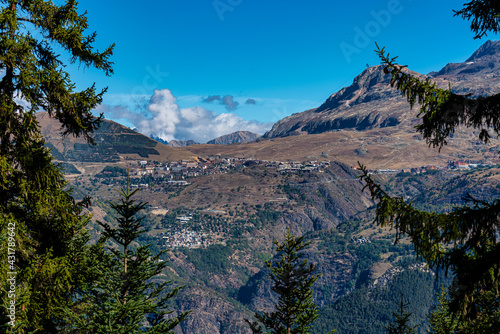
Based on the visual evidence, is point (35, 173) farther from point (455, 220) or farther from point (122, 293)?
point (455, 220)

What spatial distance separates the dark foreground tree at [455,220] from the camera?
312 inches

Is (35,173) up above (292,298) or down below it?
above

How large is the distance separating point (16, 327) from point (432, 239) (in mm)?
9929

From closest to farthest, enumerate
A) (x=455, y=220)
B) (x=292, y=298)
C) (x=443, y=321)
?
(x=455, y=220)
(x=292, y=298)
(x=443, y=321)

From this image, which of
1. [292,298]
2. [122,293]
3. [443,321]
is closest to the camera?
[122,293]

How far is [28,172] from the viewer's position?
379 inches

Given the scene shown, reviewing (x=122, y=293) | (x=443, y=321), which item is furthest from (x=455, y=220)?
(x=443, y=321)

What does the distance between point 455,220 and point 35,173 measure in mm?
10156

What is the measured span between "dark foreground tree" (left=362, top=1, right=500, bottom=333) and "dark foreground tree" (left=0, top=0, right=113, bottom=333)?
7979 mm

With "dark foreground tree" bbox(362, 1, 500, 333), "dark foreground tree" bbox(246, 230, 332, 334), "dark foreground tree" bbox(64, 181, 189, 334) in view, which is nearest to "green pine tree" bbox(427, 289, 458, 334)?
"dark foreground tree" bbox(246, 230, 332, 334)

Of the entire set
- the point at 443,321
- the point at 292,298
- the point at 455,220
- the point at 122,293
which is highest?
the point at 455,220

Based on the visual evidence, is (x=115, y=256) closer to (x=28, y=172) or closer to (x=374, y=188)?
(x=28, y=172)

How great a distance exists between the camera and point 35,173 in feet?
31.6

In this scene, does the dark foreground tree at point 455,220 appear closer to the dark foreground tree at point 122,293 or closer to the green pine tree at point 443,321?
the dark foreground tree at point 122,293
